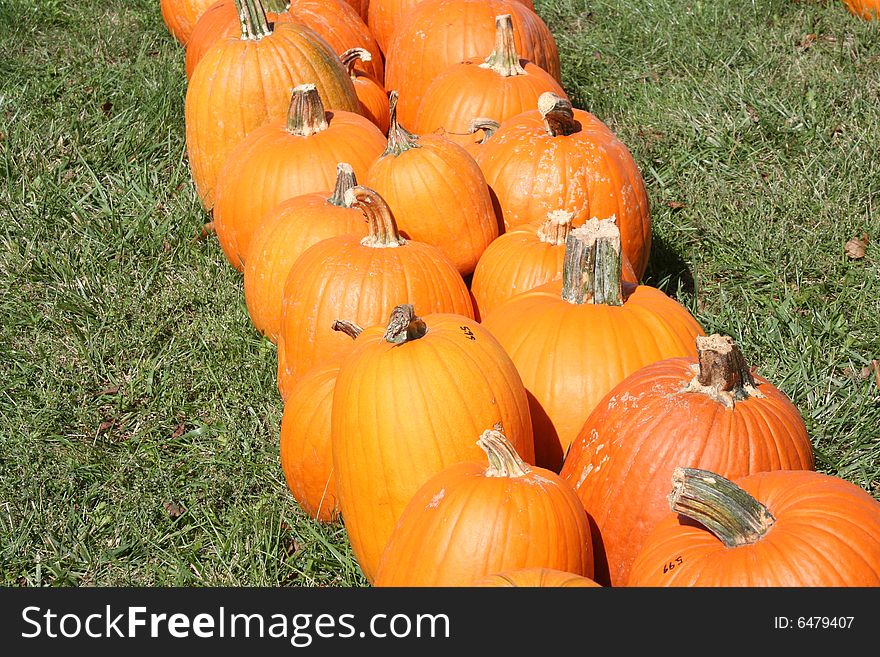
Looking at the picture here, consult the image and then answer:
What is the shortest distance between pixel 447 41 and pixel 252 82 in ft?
3.94

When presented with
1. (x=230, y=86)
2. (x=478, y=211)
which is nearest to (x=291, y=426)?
(x=478, y=211)

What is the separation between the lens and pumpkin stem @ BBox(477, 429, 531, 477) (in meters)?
2.52

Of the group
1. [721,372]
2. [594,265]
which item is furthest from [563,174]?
[721,372]

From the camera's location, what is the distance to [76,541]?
11.3ft

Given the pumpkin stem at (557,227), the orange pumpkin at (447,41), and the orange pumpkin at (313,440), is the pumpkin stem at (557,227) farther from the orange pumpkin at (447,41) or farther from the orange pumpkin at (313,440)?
the orange pumpkin at (447,41)

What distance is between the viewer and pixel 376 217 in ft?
11.8

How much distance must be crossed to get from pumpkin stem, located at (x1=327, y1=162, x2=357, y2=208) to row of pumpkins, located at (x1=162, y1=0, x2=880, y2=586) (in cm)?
1

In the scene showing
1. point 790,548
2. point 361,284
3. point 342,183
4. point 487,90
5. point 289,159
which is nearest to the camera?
→ point 790,548

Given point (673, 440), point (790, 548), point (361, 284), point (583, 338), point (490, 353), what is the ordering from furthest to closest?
point (361, 284) < point (583, 338) < point (490, 353) < point (673, 440) < point (790, 548)

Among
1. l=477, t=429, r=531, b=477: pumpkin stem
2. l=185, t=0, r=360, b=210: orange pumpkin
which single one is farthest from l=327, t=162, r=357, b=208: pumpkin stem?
l=477, t=429, r=531, b=477: pumpkin stem

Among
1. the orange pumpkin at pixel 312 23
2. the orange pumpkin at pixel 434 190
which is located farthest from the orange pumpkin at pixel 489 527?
the orange pumpkin at pixel 312 23

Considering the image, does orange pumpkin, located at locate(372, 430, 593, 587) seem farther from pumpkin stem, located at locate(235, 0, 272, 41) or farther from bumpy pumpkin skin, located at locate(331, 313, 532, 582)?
pumpkin stem, located at locate(235, 0, 272, 41)

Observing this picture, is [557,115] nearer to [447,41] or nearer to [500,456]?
[447,41]

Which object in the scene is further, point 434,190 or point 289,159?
point 289,159
